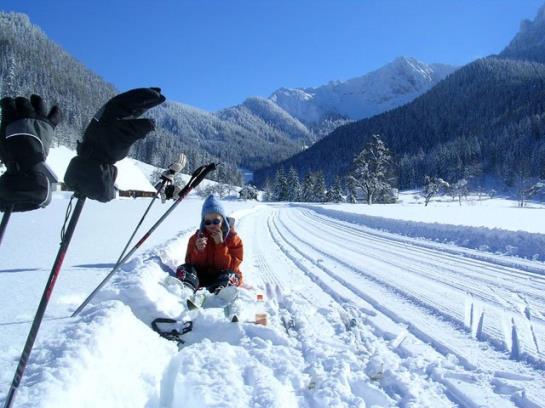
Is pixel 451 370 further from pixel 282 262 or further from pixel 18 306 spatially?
pixel 282 262

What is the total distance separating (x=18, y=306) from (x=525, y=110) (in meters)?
164

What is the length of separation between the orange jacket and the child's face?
18cm

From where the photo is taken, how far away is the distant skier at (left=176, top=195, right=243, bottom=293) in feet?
17.5

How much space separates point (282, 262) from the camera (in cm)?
821

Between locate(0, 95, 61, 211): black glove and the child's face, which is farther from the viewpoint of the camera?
the child's face

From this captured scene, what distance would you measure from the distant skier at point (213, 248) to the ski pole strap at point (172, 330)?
66.0 inches

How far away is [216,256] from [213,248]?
0.43 feet

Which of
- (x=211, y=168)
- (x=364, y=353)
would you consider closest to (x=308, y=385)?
(x=364, y=353)

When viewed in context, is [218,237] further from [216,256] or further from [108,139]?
[108,139]

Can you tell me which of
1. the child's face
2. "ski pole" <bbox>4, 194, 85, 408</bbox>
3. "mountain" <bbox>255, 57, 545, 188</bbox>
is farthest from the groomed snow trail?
"mountain" <bbox>255, 57, 545, 188</bbox>

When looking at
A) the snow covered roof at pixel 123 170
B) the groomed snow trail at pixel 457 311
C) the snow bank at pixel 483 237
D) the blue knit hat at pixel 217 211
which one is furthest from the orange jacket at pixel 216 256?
the snow covered roof at pixel 123 170

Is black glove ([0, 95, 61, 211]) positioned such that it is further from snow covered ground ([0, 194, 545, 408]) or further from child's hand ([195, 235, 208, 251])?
child's hand ([195, 235, 208, 251])

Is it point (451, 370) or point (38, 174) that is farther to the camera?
point (451, 370)

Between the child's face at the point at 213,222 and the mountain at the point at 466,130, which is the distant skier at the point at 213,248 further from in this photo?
the mountain at the point at 466,130
